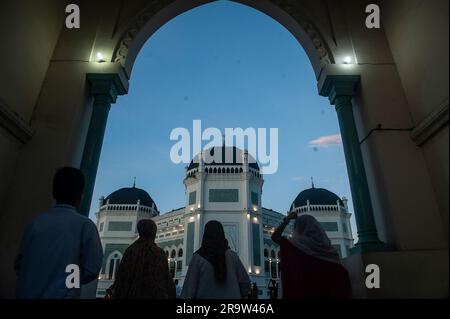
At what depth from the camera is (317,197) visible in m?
29.4

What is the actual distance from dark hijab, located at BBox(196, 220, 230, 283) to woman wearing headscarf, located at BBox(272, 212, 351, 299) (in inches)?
18.6

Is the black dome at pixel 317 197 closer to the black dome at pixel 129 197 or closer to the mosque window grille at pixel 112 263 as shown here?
the black dome at pixel 129 197

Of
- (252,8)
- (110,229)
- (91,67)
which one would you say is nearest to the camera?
(91,67)

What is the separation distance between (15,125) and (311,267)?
9.77 ft

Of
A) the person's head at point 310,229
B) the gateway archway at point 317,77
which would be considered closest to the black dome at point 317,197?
the gateway archway at point 317,77

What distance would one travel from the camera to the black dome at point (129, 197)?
28.8m

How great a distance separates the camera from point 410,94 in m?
2.78

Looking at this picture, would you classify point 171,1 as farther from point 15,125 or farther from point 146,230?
point 146,230

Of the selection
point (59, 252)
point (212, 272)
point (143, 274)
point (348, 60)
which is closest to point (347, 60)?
point (348, 60)

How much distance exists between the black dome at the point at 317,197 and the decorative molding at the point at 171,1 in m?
27.7

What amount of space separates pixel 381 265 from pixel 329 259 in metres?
0.68
